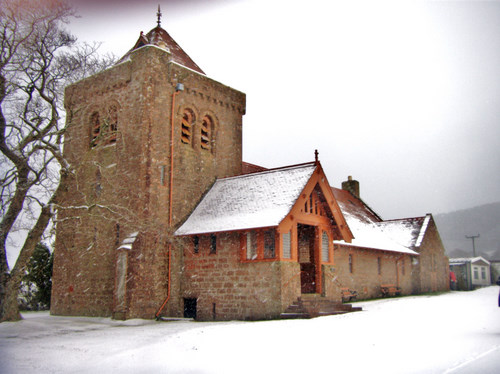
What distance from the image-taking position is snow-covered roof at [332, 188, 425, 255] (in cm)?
2880

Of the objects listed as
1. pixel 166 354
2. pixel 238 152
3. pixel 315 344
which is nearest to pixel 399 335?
pixel 315 344

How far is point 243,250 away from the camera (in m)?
18.4

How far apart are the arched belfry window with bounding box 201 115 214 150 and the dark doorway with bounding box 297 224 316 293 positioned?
5785 mm

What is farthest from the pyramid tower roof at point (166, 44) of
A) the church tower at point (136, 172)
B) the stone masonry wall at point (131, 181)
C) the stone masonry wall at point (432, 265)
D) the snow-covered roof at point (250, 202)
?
the stone masonry wall at point (432, 265)

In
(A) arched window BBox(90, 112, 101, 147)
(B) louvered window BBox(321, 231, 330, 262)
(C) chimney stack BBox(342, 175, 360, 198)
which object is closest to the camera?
(B) louvered window BBox(321, 231, 330, 262)

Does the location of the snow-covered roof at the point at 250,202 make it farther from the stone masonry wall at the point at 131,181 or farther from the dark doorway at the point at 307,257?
the dark doorway at the point at 307,257

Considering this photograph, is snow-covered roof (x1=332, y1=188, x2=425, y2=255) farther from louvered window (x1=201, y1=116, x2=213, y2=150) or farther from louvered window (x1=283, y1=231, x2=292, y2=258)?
→ louvered window (x1=201, y1=116, x2=213, y2=150)

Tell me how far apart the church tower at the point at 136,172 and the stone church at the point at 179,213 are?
0.05 meters

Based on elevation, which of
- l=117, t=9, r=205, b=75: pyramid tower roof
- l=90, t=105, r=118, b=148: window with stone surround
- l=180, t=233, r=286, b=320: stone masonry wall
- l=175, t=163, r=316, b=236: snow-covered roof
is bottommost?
l=180, t=233, r=286, b=320: stone masonry wall

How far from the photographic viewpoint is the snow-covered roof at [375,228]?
1134 inches

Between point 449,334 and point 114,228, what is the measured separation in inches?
544

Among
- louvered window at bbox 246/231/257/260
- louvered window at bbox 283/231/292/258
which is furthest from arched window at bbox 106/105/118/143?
louvered window at bbox 283/231/292/258

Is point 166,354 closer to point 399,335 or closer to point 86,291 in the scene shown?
point 399,335

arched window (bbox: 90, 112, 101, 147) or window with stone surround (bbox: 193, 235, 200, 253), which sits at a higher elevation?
arched window (bbox: 90, 112, 101, 147)
